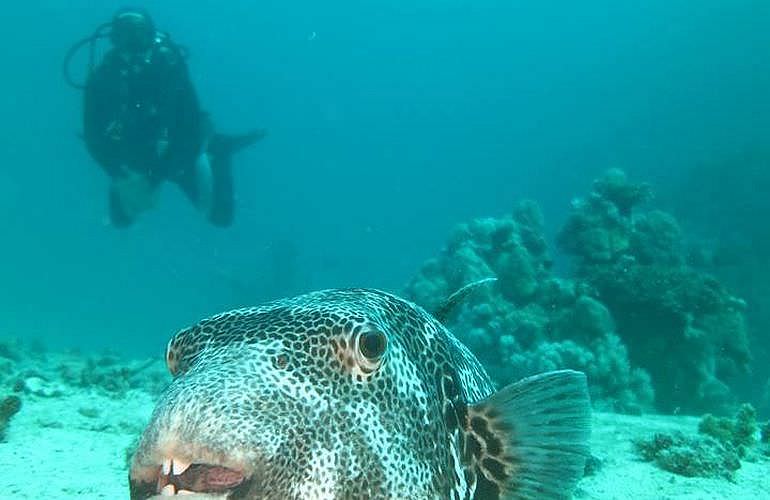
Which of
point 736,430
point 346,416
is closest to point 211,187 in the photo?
point 736,430

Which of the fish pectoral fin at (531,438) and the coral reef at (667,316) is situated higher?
the coral reef at (667,316)

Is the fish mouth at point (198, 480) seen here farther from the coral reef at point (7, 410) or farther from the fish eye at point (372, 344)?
the coral reef at point (7, 410)

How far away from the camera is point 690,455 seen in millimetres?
5762

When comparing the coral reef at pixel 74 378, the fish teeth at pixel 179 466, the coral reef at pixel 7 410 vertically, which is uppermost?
the coral reef at pixel 74 378

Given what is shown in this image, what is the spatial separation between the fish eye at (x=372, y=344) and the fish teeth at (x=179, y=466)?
0.64 m

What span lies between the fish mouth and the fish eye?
569 mm

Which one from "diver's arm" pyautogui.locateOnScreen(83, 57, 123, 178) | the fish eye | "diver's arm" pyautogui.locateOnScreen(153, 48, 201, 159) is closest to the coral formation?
"diver's arm" pyautogui.locateOnScreen(153, 48, 201, 159)

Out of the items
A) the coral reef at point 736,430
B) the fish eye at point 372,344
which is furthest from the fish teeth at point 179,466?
the coral reef at point 736,430

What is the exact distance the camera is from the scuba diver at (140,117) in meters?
12.0

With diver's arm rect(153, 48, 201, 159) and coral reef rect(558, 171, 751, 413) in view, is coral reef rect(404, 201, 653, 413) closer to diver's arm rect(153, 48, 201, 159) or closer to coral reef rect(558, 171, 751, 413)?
coral reef rect(558, 171, 751, 413)

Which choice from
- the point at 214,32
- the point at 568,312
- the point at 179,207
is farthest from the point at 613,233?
the point at 214,32

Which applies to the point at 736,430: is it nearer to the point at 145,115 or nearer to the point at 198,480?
the point at 198,480

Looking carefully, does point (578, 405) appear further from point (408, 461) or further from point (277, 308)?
point (277, 308)

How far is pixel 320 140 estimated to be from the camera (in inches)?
6289
